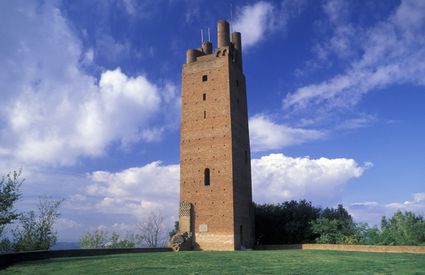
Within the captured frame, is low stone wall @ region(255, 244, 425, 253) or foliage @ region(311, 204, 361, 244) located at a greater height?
foliage @ region(311, 204, 361, 244)

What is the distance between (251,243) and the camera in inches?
1077

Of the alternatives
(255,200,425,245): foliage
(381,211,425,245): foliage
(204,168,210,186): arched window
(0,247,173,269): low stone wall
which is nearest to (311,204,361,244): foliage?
(255,200,425,245): foliage

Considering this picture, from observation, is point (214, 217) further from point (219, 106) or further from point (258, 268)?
point (258, 268)

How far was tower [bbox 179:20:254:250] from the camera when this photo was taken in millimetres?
25047

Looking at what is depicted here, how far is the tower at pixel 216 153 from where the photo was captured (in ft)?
82.2

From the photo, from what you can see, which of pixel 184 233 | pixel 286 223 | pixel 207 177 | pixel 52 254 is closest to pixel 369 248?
pixel 286 223

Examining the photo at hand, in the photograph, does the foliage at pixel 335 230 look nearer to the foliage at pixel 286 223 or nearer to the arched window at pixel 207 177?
the foliage at pixel 286 223

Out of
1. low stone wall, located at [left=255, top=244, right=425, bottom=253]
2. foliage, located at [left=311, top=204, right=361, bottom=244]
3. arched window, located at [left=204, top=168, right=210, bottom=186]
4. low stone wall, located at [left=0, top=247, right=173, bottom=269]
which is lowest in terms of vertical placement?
low stone wall, located at [left=255, top=244, right=425, bottom=253]

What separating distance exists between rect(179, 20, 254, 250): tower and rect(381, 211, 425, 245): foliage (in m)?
8.74

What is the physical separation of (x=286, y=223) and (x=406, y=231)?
8518 mm

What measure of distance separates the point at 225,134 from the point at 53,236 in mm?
12502

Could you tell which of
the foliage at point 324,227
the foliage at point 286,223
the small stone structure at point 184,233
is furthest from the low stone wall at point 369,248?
the small stone structure at point 184,233

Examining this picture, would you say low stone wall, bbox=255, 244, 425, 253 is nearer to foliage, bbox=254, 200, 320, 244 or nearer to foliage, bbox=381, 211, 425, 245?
foliage, bbox=381, 211, 425, 245

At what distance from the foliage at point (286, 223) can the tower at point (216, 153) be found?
3.20 meters
